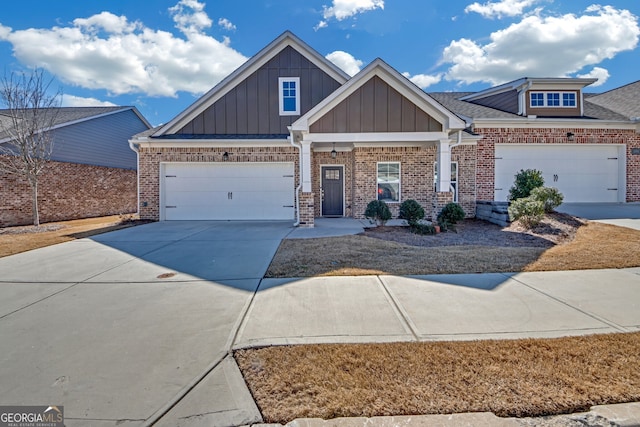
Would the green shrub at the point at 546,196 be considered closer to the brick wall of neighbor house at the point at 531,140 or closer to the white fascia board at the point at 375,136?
the white fascia board at the point at 375,136

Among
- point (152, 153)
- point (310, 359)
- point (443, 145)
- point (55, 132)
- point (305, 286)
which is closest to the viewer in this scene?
point (310, 359)

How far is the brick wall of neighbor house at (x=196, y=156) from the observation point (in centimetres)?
1201

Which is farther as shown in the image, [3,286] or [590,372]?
[3,286]

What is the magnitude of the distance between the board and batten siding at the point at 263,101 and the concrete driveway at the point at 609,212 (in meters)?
9.77

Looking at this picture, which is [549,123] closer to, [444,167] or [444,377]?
[444,167]

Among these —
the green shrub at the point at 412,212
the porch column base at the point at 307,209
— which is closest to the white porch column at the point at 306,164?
the porch column base at the point at 307,209

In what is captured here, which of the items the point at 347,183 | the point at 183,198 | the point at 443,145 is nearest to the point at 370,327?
the point at 443,145

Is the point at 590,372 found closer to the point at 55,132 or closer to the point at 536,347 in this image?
the point at 536,347

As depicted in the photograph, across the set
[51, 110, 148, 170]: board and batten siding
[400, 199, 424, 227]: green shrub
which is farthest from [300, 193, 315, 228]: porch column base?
[51, 110, 148, 170]: board and batten siding

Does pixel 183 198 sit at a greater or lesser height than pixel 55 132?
lesser

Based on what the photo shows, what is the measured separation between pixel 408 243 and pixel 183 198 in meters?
8.95

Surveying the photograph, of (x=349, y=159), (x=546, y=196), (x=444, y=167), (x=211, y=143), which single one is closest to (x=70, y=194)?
(x=211, y=143)

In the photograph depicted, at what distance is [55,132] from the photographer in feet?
48.1

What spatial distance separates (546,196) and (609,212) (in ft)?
12.6
